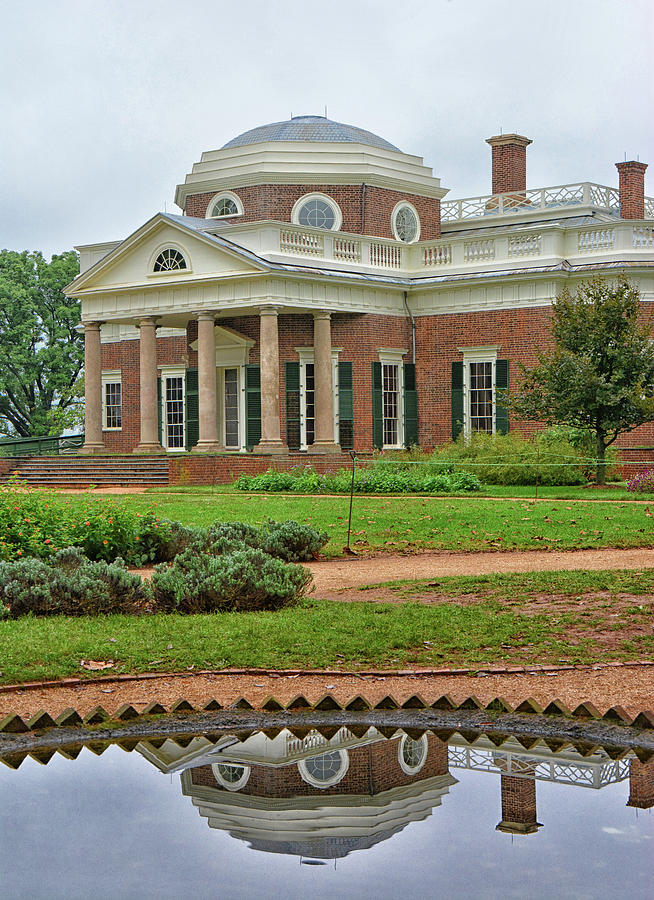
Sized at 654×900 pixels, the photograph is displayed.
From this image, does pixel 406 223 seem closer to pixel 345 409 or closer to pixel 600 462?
pixel 345 409

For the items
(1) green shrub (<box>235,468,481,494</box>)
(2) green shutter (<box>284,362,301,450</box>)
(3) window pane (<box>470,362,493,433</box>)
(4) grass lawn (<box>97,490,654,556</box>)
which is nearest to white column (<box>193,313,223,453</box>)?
(2) green shutter (<box>284,362,301,450</box>)

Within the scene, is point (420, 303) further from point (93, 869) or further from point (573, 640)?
point (93, 869)

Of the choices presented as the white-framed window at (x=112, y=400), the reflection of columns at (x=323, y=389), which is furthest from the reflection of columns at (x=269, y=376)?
the white-framed window at (x=112, y=400)

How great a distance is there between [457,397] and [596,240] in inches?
226

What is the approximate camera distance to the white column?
3186cm

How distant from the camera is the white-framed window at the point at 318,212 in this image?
3556cm

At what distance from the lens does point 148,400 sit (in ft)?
109

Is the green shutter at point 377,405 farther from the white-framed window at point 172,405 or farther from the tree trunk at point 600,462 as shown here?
the tree trunk at point 600,462

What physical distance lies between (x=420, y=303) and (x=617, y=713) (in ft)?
91.9

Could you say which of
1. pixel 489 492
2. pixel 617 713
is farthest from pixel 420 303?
pixel 617 713

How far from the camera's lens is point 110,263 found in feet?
114

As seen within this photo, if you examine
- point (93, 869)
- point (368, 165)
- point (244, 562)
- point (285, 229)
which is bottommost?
point (93, 869)

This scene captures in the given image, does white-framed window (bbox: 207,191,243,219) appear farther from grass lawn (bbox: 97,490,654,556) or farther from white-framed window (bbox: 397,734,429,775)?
white-framed window (bbox: 397,734,429,775)

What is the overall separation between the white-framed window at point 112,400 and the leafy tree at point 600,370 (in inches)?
710
